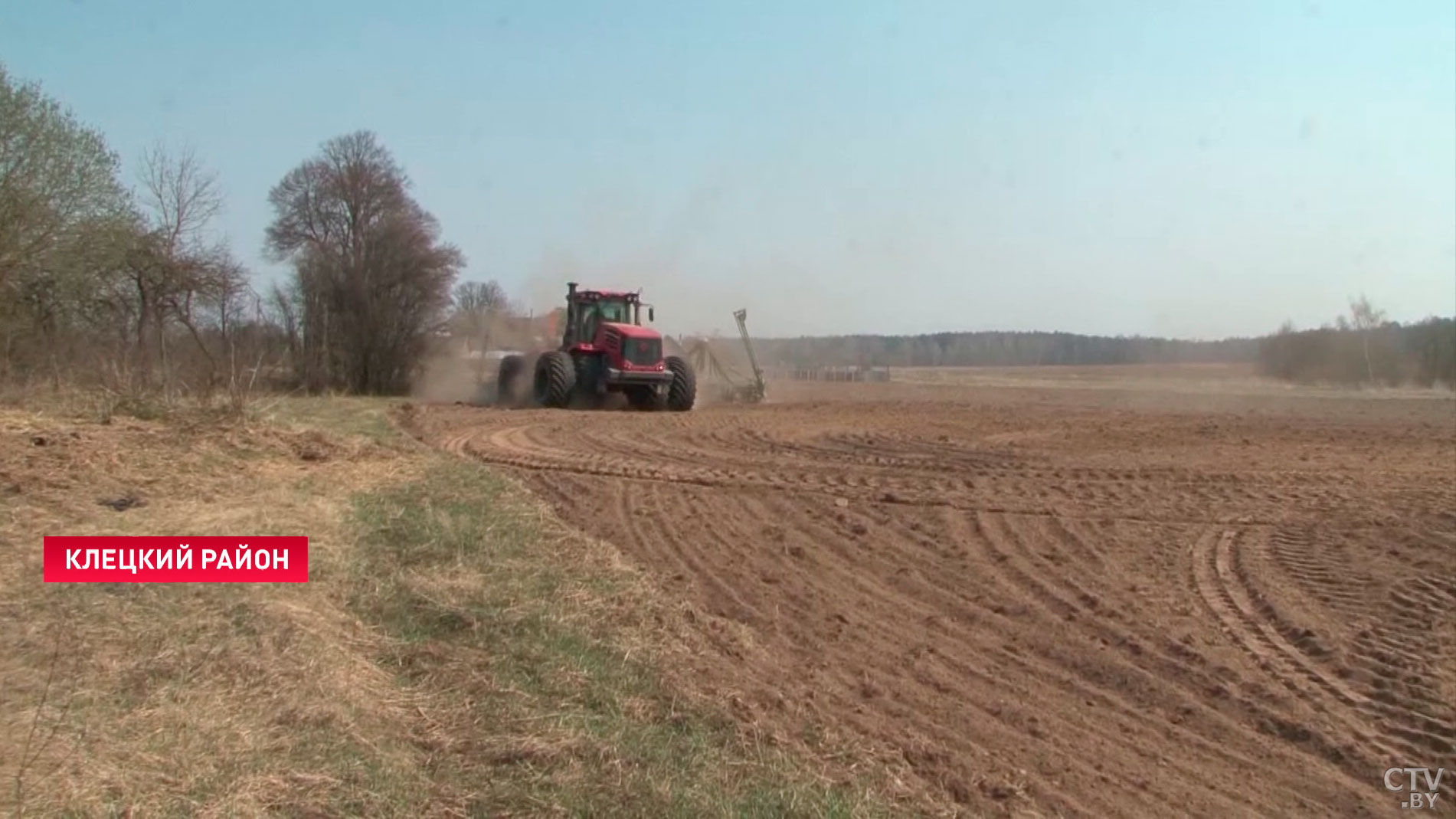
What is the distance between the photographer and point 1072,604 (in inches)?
301

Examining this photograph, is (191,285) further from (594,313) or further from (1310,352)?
(1310,352)

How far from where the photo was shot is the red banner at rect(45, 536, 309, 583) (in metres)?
6.25

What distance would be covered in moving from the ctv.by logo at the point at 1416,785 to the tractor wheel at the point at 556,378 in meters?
19.8

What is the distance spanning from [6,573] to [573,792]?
4.09 meters

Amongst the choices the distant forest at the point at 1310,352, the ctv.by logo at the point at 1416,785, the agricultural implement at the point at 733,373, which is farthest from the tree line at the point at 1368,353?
the ctv.by logo at the point at 1416,785

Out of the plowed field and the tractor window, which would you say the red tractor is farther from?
the plowed field

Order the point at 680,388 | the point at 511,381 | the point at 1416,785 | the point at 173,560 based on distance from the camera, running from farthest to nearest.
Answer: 1. the point at 511,381
2. the point at 680,388
3. the point at 173,560
4. the point at 1416,785

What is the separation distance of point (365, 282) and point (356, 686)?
101ft

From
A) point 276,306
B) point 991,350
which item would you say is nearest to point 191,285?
point 276,306

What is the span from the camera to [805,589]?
7969mm

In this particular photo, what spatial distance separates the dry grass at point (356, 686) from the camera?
12.4ft

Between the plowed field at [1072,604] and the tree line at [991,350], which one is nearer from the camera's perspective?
the plowed field at [1072,604]

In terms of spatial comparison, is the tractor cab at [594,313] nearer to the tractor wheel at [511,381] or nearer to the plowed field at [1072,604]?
the tractor wheel at [511,381]

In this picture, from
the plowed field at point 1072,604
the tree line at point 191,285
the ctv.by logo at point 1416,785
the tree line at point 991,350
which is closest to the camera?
the ctv.by logo at point 1416,785
